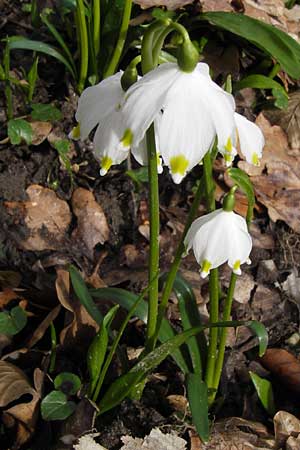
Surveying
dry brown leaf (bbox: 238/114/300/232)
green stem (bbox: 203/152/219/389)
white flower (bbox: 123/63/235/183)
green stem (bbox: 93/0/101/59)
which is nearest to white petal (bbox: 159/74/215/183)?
white flower (bbox: 123/63/235/183)

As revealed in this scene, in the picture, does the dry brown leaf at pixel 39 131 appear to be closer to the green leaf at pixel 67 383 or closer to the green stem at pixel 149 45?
the green leaf at pixel 67 383

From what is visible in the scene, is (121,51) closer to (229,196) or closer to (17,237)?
(17,237)

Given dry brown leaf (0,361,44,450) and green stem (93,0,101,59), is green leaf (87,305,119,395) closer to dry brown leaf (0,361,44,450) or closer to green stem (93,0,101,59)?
dry brown leaf (0,361,44,450)

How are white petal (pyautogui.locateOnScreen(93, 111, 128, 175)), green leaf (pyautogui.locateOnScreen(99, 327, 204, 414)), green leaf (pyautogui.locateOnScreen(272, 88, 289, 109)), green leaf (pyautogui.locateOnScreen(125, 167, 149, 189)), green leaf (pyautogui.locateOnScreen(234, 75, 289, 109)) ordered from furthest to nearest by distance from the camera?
green leaf (pyautogui.locateOnScreen(272, 88, 289, 109))
green leaf (pyautogui.locateOnScreen(125, 167, 149, 189))
green leaf (pyautogui.locateOnScreen(234, 75, 289, 109))
green leaf (pyautogui.locateOnScreen(99, 327, 204, 414))
white petal (pyautogui.locateOnScreen(93, 111, 128, 175))

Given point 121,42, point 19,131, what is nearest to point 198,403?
point 19,131

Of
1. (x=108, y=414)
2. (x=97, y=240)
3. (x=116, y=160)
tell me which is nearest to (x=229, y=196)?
(x=116, y=160)

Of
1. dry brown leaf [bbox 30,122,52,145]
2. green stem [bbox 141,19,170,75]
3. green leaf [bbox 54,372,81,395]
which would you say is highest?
green stem [bbox 141,19,170,75]

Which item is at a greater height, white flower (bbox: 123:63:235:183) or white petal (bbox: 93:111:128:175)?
white flower (bbox: 123:63:235:183)
